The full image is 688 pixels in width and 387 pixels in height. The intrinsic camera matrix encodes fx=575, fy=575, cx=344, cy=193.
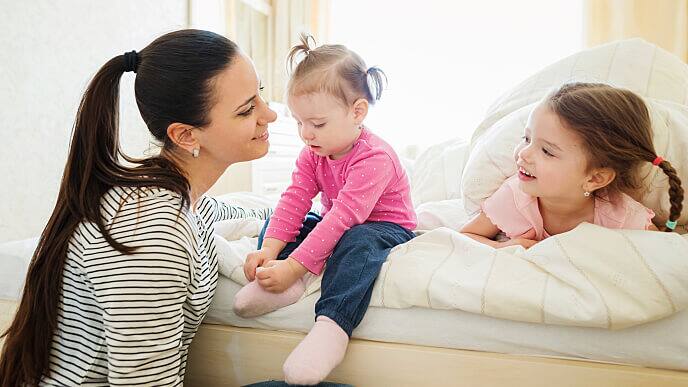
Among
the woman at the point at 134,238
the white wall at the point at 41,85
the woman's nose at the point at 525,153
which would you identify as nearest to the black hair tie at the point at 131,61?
the woman at the point at 134,238

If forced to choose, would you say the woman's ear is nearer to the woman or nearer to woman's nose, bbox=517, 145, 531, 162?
the woman

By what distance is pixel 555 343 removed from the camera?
0.96m

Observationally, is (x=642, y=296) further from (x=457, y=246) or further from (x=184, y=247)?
(x=184, y=247)

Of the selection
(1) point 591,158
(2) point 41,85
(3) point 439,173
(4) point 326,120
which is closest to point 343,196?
(4) point 326,120

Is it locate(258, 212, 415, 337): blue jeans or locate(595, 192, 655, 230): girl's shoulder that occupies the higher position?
locate(595, 192, 655, 230): girl's shoulder

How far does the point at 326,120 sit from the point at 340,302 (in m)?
0.40

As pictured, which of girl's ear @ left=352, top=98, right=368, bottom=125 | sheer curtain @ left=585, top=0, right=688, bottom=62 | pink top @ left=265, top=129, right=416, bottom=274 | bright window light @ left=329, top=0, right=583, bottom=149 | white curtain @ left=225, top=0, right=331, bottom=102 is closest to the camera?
pink top @ left=265, top=129, right=416, bottom=274

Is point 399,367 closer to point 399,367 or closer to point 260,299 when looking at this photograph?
point 399,367

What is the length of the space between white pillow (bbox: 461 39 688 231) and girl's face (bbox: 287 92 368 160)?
1.07 feet

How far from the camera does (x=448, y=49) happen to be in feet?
11.7

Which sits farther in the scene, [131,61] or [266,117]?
[266,117]

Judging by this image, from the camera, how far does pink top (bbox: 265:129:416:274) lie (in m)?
1.13

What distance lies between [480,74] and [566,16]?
0.57 metres

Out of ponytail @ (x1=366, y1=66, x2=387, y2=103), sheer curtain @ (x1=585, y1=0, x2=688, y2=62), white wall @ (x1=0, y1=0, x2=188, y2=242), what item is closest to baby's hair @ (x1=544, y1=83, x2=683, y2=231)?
ponytail @ (x1=366, y1=66, x2=387, y2=103)
